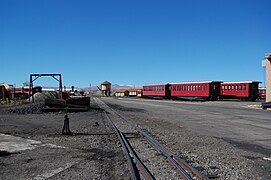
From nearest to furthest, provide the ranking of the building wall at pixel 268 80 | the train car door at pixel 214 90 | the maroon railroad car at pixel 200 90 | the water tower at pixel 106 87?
the building wall at pixel 268 80 < the maroon railroad car at pixel 200 90 < the train car door at pixel 214 90 < the water tower at pixel 106 87

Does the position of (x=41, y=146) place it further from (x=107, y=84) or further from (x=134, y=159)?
(x=107, y=84)

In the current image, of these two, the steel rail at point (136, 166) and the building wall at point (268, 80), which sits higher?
the building wall at point (268, 80)

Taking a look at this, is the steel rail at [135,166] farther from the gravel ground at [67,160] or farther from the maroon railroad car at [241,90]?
the maroon railroad car at [241,90]

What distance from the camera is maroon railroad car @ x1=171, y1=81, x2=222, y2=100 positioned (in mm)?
51562

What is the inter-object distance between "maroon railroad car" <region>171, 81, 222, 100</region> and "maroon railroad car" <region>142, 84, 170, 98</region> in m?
5.18

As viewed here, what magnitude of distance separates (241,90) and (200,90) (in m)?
6.63

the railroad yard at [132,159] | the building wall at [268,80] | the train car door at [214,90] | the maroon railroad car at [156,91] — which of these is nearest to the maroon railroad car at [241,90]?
the train car door at [214,90]

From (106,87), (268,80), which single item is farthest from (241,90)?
(106,87)

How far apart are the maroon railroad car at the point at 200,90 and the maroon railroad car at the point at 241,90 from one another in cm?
156

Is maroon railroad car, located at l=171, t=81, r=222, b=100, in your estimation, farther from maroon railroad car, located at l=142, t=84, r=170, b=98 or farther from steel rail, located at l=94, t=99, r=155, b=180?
steel rail, located at l=94, t=99, r=155, b=180

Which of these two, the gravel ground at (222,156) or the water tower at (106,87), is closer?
the gravel ground at (222,156)

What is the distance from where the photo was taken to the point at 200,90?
173 ft

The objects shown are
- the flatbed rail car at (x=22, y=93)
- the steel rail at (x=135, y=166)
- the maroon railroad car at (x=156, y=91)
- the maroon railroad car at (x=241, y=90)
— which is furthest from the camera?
the maroon railroad car at (x=156, y=91)

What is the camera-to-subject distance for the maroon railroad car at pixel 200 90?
169ft
